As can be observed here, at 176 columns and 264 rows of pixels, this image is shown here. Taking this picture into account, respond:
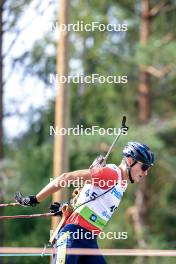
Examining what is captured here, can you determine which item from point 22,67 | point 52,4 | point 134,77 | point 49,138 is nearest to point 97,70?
point 134,77

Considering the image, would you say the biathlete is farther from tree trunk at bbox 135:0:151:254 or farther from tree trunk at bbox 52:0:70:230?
tree trunk at bbox 135:0:151:254

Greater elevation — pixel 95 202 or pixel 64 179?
pixel 64 179

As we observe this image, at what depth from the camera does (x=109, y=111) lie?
53.4 feet

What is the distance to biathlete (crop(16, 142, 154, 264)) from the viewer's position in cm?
504

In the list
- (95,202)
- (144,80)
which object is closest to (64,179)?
(95,202)

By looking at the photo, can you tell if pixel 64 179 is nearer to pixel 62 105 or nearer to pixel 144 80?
pixel 62 105

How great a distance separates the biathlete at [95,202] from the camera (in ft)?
16.5

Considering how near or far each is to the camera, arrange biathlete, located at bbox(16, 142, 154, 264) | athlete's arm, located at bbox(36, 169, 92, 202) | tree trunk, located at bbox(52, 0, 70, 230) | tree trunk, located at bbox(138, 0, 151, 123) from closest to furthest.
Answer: athlete's arm, located at bbox(36, 169, 92, 202) < biathlete, located at bbox(16, 142, 154, 264) < tree trunk, located at bbox(52, 0, 70, 230) < tree trunk, located at bbox(138, 0, 151, 123)

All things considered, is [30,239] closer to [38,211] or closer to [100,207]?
[38,211]

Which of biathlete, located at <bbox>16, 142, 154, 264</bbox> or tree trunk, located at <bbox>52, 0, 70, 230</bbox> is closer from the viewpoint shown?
biathlete, located at <bbox>16, 142, 154, 264</bbox>

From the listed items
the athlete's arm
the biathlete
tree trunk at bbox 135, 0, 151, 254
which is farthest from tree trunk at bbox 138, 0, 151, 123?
the athlete's arm

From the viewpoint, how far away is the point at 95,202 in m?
5.08

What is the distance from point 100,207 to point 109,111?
11.2m

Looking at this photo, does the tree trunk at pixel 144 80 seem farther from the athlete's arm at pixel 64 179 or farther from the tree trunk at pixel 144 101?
the athlete's arm at pixel 64 179
